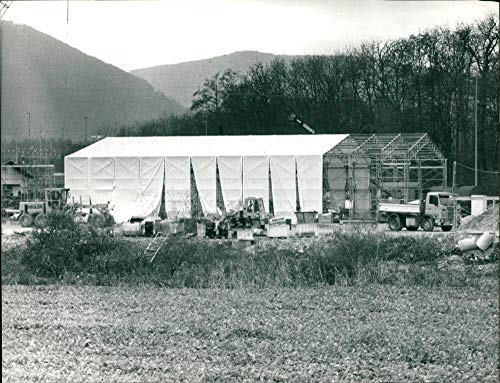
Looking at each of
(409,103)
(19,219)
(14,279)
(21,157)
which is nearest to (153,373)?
(14,279)

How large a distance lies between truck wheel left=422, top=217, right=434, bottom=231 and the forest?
3630mm

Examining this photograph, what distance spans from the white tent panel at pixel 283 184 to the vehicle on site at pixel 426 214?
539 cm

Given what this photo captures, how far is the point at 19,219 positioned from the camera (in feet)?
101

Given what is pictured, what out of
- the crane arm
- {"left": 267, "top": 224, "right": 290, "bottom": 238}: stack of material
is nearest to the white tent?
{"left": 267, "top": 224, "right": 290, "bottom": 238}: stack of material

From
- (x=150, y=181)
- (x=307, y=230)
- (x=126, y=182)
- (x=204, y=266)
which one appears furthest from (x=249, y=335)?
(x=126, y=182)

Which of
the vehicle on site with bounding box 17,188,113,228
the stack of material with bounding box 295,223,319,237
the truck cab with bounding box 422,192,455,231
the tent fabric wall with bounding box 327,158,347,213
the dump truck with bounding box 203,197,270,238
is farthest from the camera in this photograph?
the tent fabric wall with bounding box 327,158,347,213

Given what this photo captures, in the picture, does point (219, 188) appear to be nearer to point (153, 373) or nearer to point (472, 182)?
point (472, 182)

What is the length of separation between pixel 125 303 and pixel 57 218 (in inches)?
223

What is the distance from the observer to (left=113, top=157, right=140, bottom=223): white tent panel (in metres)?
35.9

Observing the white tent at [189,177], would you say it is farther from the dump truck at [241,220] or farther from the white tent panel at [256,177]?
the dump truck at [241,220]

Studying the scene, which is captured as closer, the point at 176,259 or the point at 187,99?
the point at 176,259

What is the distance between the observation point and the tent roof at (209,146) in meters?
36.2

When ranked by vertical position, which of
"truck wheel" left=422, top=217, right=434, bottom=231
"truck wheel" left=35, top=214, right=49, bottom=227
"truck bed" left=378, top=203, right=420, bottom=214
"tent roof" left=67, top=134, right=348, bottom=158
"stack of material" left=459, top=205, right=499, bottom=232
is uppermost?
"tent roof" left=67, top=134, right=348, bottom=158

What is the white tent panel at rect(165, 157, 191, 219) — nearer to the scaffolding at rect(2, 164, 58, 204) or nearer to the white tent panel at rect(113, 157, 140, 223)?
the white tent panel at rect(113, 157, 140, 223)
